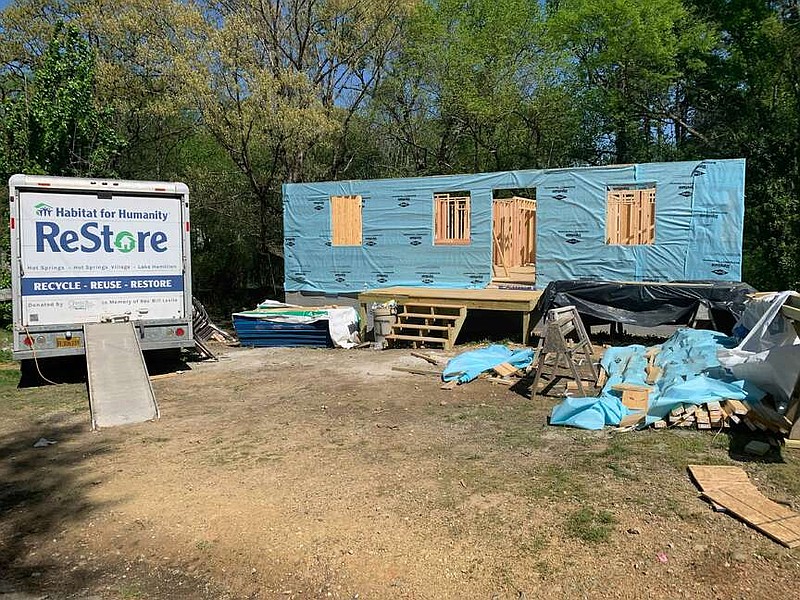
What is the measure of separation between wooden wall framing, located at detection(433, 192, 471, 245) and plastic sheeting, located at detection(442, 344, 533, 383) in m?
4.41

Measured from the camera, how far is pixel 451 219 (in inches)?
542

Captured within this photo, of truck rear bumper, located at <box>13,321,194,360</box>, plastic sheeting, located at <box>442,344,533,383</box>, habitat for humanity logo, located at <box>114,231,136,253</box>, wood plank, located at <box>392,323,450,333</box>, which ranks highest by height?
habitat for humanity logo, located at <box>114,231,136,253</box>


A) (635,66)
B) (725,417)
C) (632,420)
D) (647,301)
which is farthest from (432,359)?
(635,66)

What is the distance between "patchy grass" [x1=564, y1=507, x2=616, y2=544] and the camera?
3.77 m

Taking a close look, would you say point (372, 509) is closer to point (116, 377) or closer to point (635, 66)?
point (116, 377)

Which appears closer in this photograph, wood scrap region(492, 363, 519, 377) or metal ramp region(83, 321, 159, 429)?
metal ramp region(83, 321, 159, 429)

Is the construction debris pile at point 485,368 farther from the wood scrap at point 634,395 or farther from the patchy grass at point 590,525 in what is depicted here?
the patchy grass at point 590,525

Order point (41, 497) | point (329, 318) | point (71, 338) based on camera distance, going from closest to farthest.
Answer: point (41, 497)
point (71, 338)
point (329, 318)

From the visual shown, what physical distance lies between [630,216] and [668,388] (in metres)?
6.62

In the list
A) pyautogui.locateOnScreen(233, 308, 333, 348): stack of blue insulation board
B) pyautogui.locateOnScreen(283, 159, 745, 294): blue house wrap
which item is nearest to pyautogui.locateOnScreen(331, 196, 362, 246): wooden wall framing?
pyautogui.locateOnScreen(283, 159, 745, 294): blue house wrap

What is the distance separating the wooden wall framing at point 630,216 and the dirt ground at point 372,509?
6.34 metres

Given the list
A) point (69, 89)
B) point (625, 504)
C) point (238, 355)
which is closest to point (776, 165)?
point (238, 355)

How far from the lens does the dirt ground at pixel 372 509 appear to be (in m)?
3.35

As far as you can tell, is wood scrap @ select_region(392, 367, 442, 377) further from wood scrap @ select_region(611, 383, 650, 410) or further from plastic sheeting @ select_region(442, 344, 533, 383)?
wood scrap @ select_region(611, 383, 650, 410)
